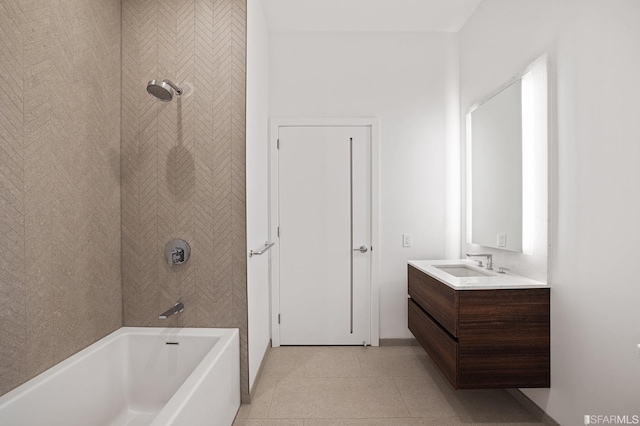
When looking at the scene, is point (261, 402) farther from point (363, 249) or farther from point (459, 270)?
point (459, 270)

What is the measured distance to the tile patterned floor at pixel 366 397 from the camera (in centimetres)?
194

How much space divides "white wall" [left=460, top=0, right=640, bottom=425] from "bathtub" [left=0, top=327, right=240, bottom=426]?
1.79 meters

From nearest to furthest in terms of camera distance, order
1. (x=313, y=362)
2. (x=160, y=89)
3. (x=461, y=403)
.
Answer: (x=160, y=89), (x=461, y=403), (x=313, y=362)

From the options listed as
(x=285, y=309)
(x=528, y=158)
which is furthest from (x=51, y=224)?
(x=528, y=158)

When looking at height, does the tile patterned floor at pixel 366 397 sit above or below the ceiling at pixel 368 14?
below

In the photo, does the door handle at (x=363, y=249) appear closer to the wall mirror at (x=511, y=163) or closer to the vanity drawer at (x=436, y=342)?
the vanity drawer at (x=436, y=342)

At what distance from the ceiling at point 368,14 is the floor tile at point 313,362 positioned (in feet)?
9.39

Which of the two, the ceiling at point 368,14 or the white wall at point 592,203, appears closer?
the white wall at point 592,203

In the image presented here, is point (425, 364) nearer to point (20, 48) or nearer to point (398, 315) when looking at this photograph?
point (398, 315)

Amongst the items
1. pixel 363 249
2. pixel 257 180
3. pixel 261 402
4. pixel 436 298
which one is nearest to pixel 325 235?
pixel 363 249

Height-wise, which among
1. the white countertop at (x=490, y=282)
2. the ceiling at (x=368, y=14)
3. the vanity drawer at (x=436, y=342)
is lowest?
the vanity drawer at (x=436, y=342)

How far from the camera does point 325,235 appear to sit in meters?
3.00

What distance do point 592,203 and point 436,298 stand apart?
38.9 inches

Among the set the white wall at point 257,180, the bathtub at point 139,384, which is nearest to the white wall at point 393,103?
the white wall at point 257,180
